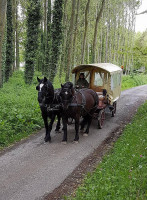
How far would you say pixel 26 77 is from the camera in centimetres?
1823

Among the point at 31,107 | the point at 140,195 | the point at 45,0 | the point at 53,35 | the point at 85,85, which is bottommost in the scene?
the point at 140,195

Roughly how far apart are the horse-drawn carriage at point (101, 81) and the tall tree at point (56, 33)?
826 centimetres

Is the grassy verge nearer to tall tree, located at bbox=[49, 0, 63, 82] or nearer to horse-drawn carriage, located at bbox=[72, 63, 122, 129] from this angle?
horse-drawn carriage, located at bbox=[72, 63, 122, 129]

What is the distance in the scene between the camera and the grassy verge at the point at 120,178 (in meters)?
4.32

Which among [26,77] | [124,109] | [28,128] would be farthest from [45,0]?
[28,128]

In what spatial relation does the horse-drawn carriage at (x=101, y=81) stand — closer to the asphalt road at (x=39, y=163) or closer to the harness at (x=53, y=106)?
the asphalt road at (x=39, y=163)

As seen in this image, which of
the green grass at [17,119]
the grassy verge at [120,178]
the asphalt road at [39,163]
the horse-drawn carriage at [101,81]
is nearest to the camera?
the grassy verge at [120,178]

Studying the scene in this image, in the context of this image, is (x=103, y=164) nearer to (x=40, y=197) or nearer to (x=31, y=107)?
(x=40, y=197)

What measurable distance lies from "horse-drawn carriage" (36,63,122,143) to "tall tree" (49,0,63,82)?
826cm

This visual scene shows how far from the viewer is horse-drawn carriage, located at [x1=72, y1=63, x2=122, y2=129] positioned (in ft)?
33.6

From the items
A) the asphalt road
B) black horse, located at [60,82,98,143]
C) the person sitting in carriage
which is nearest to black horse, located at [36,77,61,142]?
black horse, located at [60,82,98,143]

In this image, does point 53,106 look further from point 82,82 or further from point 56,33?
point 56,33

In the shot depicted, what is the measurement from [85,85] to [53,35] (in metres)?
9.50

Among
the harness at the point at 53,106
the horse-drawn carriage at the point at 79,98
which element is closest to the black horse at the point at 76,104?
the horse-drawn carriage at the point at 79,98
